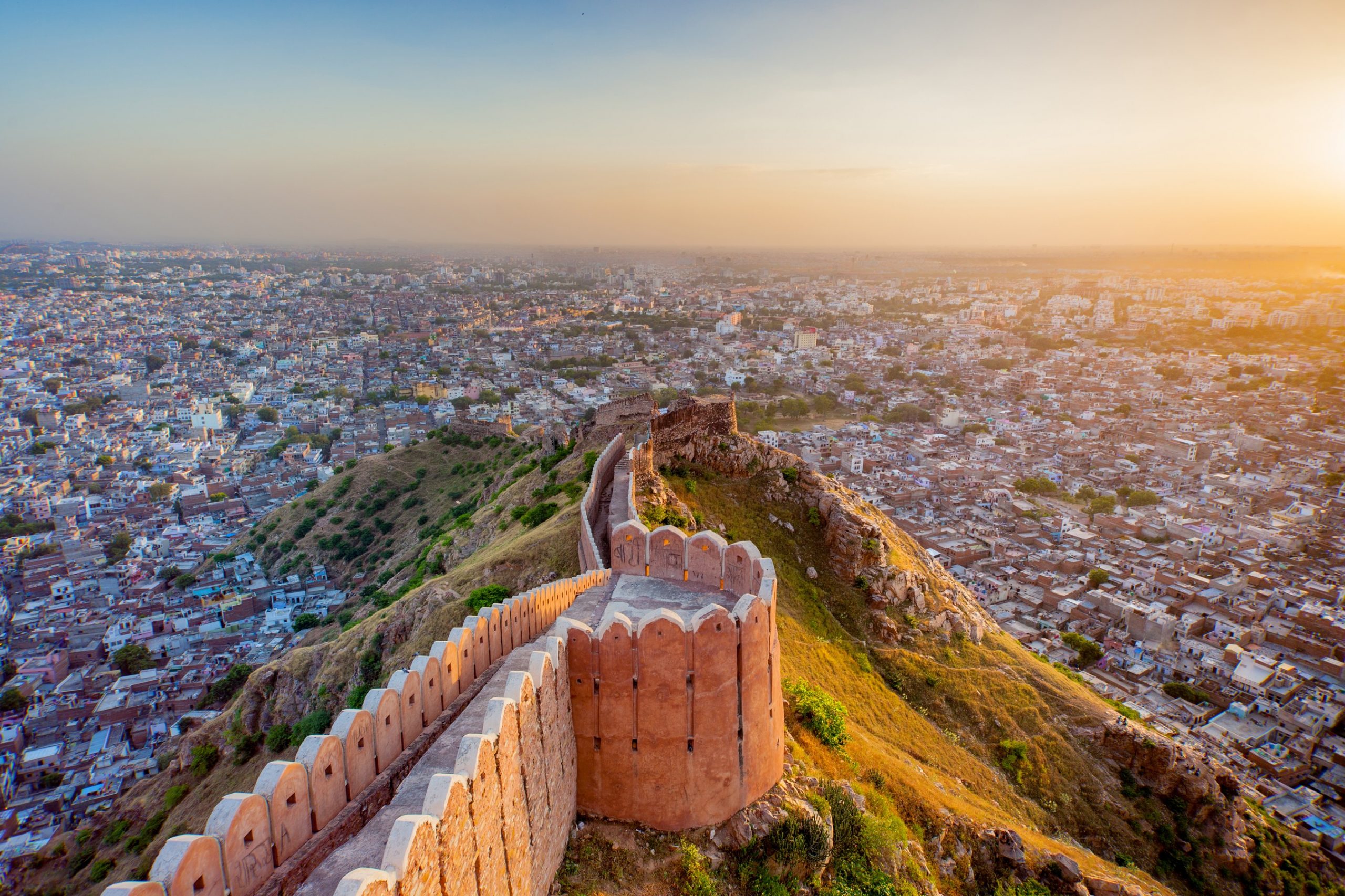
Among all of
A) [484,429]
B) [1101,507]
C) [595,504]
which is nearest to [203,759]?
[595,504]

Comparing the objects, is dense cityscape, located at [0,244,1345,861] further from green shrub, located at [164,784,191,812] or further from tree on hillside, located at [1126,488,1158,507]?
green shrub, located at [164,784,191,812]

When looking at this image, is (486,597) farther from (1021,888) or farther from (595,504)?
(1021,888)

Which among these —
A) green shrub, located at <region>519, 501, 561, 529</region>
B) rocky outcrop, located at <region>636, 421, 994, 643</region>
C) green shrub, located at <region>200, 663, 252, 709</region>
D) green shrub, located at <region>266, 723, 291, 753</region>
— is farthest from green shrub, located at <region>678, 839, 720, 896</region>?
green shrub, located at <region>200, 663, 252, 709</region>

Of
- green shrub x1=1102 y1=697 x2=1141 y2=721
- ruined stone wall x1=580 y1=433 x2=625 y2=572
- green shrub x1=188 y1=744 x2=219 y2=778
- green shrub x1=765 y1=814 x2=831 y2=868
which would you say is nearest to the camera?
green shrub x1=765 y1=814 x2=831 y2=868

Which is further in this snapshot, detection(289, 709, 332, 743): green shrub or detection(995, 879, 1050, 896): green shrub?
detection(289, 709, 332, 743): green shrub

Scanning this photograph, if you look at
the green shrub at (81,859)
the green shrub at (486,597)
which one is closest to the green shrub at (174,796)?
the green shrub at (81,859)

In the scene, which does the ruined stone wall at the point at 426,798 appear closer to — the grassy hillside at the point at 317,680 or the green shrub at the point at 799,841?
the green shrub at the point at 799,841
